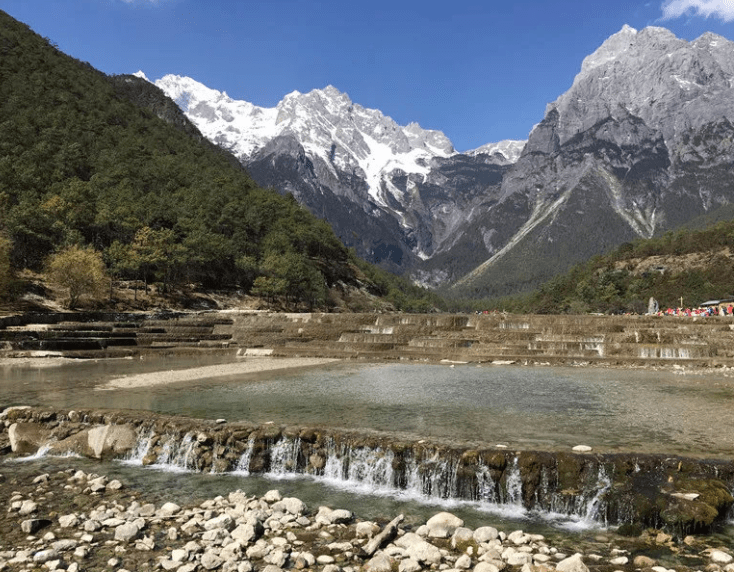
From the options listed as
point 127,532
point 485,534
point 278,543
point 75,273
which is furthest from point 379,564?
point 75,273

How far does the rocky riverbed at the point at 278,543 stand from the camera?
28.3 ft

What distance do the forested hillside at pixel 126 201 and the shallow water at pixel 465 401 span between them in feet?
108

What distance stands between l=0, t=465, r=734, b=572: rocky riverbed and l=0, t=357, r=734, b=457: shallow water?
12.6 feet

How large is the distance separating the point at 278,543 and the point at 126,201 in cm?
8285

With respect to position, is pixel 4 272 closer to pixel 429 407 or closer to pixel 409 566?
pixel 429 407

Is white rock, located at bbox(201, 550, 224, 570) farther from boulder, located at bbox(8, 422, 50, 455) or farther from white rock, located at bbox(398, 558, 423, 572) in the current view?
boulder, located at bbox(8, 422, 50, 455)

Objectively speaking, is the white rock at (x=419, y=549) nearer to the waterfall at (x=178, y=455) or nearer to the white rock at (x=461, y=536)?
the white rock at (x=461, y=536)

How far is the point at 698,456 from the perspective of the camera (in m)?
12.0

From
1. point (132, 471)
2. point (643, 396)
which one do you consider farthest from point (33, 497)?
point (643, 396)

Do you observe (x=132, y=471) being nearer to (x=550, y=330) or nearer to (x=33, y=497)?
(x=33, y=497)

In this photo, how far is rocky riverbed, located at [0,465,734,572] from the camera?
8617 mm

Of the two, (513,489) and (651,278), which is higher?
(651,278)

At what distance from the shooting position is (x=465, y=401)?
811 inches

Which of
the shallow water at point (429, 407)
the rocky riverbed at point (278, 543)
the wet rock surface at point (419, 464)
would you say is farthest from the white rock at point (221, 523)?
the shallow water at point (429, 407)
